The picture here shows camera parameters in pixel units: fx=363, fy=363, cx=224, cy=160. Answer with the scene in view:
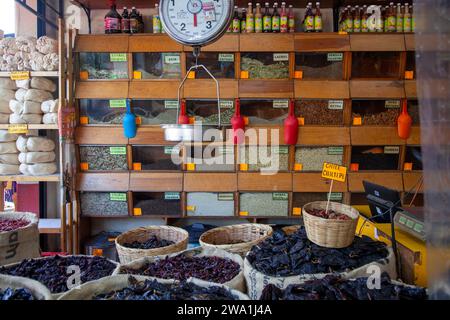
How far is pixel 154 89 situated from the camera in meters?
3.21

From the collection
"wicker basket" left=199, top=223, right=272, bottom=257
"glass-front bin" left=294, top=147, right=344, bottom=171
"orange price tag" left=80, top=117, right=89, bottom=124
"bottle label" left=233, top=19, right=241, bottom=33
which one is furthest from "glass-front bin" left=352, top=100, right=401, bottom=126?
"orange price tag" left=80, top=117, right=89, bottom=124

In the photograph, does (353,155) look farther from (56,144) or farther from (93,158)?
(56,144)

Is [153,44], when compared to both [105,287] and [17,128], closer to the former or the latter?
[17,128]

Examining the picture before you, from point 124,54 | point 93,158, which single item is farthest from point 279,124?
point 93,158

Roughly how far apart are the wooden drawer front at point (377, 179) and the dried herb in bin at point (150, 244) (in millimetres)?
1762

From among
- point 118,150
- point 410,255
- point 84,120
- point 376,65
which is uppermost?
point 376,65

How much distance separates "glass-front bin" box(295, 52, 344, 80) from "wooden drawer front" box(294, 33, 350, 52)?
55 millimetres

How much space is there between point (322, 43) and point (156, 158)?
1.78m

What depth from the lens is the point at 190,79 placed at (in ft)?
10.5

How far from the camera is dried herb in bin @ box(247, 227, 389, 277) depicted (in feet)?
5.01

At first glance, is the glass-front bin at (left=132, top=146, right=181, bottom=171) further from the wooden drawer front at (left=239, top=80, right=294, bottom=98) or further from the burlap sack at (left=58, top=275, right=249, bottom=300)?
the burlap sack at (left=58, top=275, right=249, bottom=300)

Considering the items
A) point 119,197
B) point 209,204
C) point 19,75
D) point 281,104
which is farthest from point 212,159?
point 19,75

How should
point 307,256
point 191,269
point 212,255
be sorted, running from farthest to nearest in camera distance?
point 212,255, point 191,269, point 307,256

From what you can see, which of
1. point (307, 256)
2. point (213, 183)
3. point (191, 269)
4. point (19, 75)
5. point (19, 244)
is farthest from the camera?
point (213, 183)
